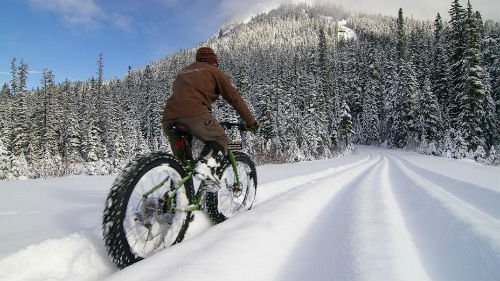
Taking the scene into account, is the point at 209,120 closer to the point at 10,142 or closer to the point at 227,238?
the point at 227,238

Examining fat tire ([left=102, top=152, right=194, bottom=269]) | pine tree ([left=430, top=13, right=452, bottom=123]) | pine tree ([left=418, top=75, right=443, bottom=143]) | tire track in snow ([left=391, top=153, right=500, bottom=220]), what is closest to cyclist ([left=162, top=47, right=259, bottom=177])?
fat tire ([left=102, top=152, right=194, bottom=269])

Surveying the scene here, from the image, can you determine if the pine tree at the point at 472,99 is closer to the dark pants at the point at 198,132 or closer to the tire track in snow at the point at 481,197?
the tire track in snow at the point at 481,197

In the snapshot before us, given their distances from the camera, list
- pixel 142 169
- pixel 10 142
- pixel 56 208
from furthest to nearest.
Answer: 1. pixel 10 142
2. pixel 56 208
3. pixel 142 169

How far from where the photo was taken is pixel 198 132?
11.1 ft

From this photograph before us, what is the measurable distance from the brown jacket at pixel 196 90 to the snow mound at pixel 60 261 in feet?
4.37

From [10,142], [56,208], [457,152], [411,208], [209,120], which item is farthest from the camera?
[10,142]

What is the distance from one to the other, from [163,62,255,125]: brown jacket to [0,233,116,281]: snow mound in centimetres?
133

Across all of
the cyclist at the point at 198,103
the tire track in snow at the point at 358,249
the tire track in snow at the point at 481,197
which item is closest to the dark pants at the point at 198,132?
the cyclist at the point at 198,103

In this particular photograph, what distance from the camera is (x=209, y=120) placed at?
3490 millimetres

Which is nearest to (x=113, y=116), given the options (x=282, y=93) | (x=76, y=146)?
(x=76, y=146)

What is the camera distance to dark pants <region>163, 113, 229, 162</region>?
3.35 m

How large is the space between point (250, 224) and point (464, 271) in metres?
1.72

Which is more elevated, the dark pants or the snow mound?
the dark pants

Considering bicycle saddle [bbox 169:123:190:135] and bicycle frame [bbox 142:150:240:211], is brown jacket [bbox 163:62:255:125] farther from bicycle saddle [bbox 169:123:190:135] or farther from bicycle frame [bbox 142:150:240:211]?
bicycle frame [bbox 142:150:240:211]
